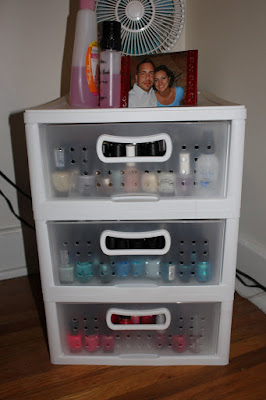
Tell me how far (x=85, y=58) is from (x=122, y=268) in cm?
45

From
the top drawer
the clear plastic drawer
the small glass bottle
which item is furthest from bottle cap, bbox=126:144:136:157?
the clear plastic drawer

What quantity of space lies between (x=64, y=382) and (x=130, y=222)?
374mm

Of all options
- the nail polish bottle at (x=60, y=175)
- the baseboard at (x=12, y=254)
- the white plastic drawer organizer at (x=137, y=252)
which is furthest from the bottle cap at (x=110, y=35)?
the baseboard at (x=12, y=254)

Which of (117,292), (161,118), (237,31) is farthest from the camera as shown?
(237,31)

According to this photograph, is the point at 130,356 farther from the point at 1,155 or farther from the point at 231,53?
the point at 231,53

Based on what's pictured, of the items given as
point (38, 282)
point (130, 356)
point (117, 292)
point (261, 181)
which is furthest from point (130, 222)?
point (38, 282)

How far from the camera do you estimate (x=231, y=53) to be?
991 mm

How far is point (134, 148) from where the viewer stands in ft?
2.36

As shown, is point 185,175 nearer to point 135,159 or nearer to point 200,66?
point 135,159

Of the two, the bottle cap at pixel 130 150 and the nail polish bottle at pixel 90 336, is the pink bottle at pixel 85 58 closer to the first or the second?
the bottle cap at pixel 130 150

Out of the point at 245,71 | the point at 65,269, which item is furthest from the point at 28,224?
the point at 245,71

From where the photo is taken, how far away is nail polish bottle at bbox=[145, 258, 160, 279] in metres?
0.79

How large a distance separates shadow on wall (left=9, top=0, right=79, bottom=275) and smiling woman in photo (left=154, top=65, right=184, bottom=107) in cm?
39

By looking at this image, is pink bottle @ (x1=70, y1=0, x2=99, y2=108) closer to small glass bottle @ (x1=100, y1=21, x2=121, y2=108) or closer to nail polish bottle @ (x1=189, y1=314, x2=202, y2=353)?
small glass bottle @ (x1=100, y1=21, x2=121, y2=108)
